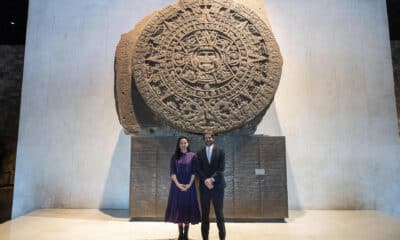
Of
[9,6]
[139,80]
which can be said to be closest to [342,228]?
[139,80]

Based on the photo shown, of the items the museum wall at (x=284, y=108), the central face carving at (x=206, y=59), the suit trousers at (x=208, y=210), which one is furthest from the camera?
the museum wall at (x=284, y=108)

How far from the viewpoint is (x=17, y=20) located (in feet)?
22.7

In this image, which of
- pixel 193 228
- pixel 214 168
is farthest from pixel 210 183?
pixel 193 228

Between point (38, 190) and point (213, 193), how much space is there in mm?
3463

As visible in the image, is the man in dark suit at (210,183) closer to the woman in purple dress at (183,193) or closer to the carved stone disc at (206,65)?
the woman in purple dress at (183,193)

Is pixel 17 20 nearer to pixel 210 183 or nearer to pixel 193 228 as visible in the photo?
pixel 193 228

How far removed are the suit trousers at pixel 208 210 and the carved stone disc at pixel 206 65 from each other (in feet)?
3.58

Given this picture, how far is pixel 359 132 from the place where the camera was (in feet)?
17.2

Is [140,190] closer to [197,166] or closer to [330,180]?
[197,166]

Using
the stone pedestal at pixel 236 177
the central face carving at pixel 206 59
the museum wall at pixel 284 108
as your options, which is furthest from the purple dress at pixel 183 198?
the museum wall at pixel 284 108

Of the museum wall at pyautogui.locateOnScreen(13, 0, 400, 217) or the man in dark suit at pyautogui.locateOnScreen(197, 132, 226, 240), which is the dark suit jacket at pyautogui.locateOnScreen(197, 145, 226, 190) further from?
the museum wall at pyautogui.locateOnScreen(13, 0, 400, 217)

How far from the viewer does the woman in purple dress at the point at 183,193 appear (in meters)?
3.08

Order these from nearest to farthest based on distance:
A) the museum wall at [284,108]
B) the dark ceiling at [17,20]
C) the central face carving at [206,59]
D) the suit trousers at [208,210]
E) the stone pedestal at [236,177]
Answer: the suit trousers at [208,210] → the stone pedestal at [236,177] → the central face carving at [206,59] → the museum wall at [284,108] → the dark ceiling at [17,20]

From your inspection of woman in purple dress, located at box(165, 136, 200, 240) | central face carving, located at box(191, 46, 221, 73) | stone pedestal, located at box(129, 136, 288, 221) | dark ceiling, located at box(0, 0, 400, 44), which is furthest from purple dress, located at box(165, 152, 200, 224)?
dark ceiling, located at box(0, 0, 400, 44)
